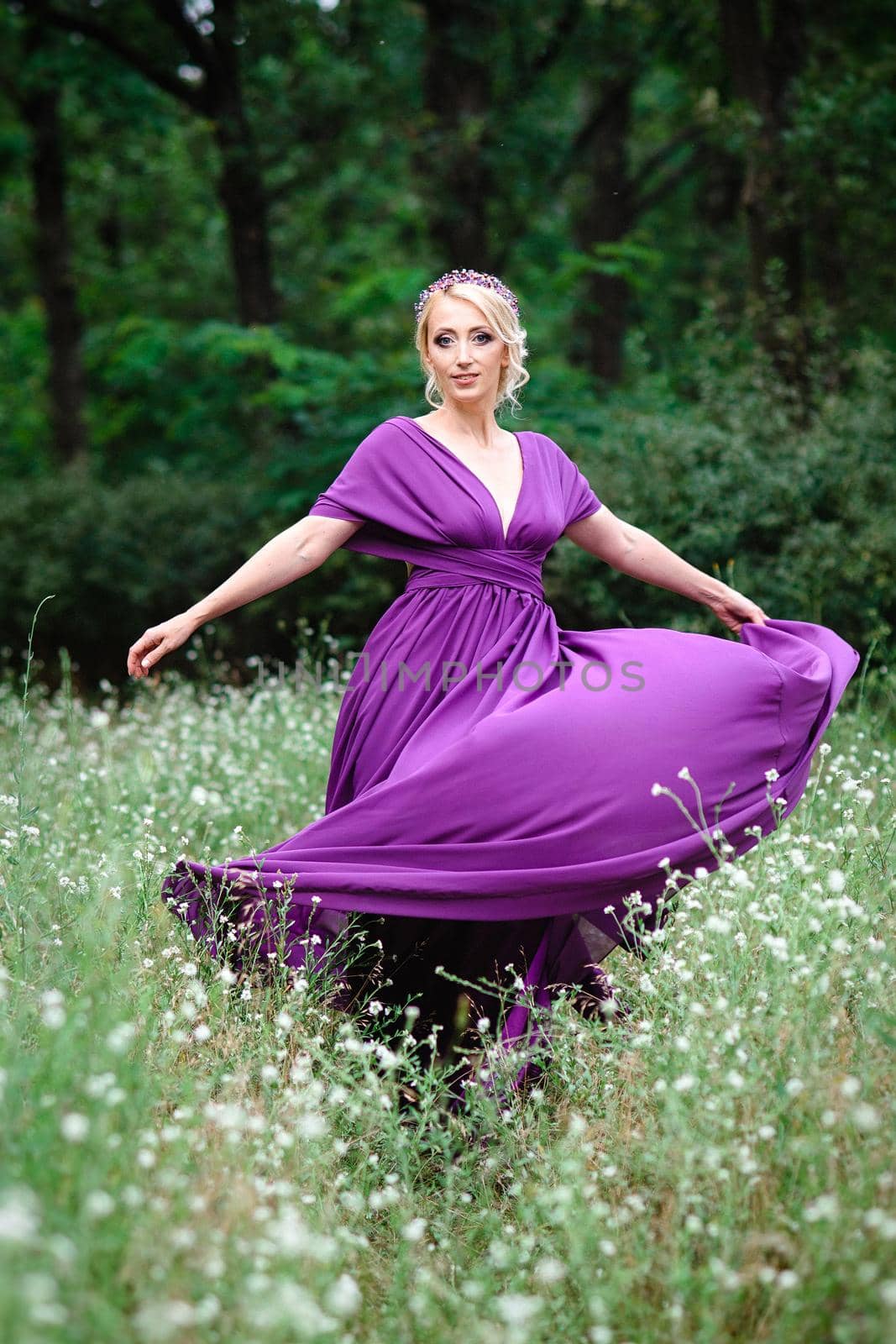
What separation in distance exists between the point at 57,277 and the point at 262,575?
1132 cm

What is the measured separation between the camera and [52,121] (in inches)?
527

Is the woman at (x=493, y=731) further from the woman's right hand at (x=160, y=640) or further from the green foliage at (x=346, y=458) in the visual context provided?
the green foliage at (x=346, y=458)

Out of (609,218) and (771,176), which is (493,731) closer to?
(771,176)

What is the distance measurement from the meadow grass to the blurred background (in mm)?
3168

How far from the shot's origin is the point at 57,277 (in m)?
13.6

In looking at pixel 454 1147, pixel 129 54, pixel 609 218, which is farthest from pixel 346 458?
pixel 454 1147

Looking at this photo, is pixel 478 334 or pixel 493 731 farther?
pixel 478 334

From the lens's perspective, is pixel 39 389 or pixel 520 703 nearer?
pixel 520 703

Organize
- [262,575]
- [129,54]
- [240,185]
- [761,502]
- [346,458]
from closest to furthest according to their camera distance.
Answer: [262,575]
[761,502]
[346,458]
[129,54]
[240,185]

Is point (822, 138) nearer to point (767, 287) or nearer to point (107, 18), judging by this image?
point (767, 287)

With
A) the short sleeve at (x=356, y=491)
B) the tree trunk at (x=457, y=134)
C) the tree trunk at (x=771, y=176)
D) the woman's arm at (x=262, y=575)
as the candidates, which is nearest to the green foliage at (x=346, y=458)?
the tree trunk at (x=771, y=176)

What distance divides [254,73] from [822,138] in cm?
632

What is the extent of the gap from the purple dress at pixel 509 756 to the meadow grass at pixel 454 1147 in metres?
0.22

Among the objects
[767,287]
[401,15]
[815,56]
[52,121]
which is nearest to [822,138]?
[767,287]
